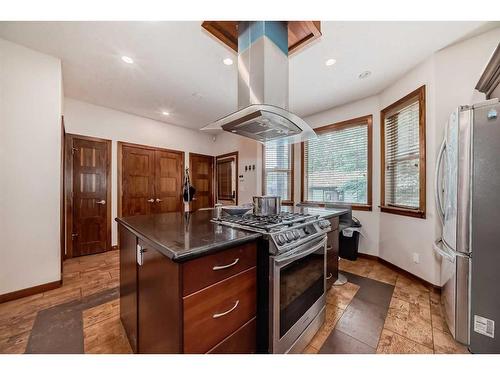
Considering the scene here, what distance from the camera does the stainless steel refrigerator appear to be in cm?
131

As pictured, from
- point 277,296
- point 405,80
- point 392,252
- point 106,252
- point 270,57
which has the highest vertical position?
point 405,80

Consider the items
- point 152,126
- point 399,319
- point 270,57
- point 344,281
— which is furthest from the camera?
point 152,126

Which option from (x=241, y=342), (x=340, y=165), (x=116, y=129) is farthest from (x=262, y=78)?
(x=116, y=129)

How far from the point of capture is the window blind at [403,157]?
246 cm

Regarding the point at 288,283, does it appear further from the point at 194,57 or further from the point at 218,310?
the point at 194,57

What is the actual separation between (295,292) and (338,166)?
9.01ft

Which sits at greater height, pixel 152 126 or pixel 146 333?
pixel 152 126

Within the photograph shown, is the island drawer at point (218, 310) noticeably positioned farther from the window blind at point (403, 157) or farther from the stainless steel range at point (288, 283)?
the window blind at point (403, 157)

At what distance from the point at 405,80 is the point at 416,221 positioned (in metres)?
1.80

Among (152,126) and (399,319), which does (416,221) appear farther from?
(152,126)

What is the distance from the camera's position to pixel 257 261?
118cm

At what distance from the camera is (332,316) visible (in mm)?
1752
